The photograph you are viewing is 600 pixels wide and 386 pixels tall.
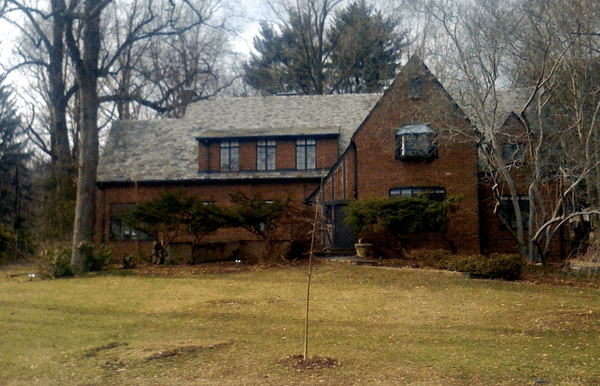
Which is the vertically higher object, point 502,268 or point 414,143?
point 414,143

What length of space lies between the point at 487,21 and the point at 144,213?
13.2 metres

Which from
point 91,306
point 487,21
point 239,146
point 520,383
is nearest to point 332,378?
point 520,383

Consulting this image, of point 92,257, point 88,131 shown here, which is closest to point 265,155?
point 88,131

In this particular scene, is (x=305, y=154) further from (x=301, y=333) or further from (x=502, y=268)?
(x=301, y=333)

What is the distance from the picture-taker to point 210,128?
30.4 meters

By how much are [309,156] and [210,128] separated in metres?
5.12

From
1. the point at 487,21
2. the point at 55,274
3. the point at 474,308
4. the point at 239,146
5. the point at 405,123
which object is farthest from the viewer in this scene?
the point at 239,146

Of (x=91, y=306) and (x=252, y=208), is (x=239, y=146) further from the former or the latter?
(x=91, y=306)

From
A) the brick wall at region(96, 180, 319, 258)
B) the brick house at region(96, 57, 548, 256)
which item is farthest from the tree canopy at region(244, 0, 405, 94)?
the brick wall at region(96, 180, 319, 258)

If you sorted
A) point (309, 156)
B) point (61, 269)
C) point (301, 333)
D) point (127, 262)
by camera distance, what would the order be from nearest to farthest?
point (301, 333) < point (61, 269) < point (127, 262) < point (309, 156)

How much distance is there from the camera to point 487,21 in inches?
725

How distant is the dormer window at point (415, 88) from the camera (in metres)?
23.4

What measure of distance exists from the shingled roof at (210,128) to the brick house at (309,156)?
52 mm

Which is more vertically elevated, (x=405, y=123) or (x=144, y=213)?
(x=405, y=123)
